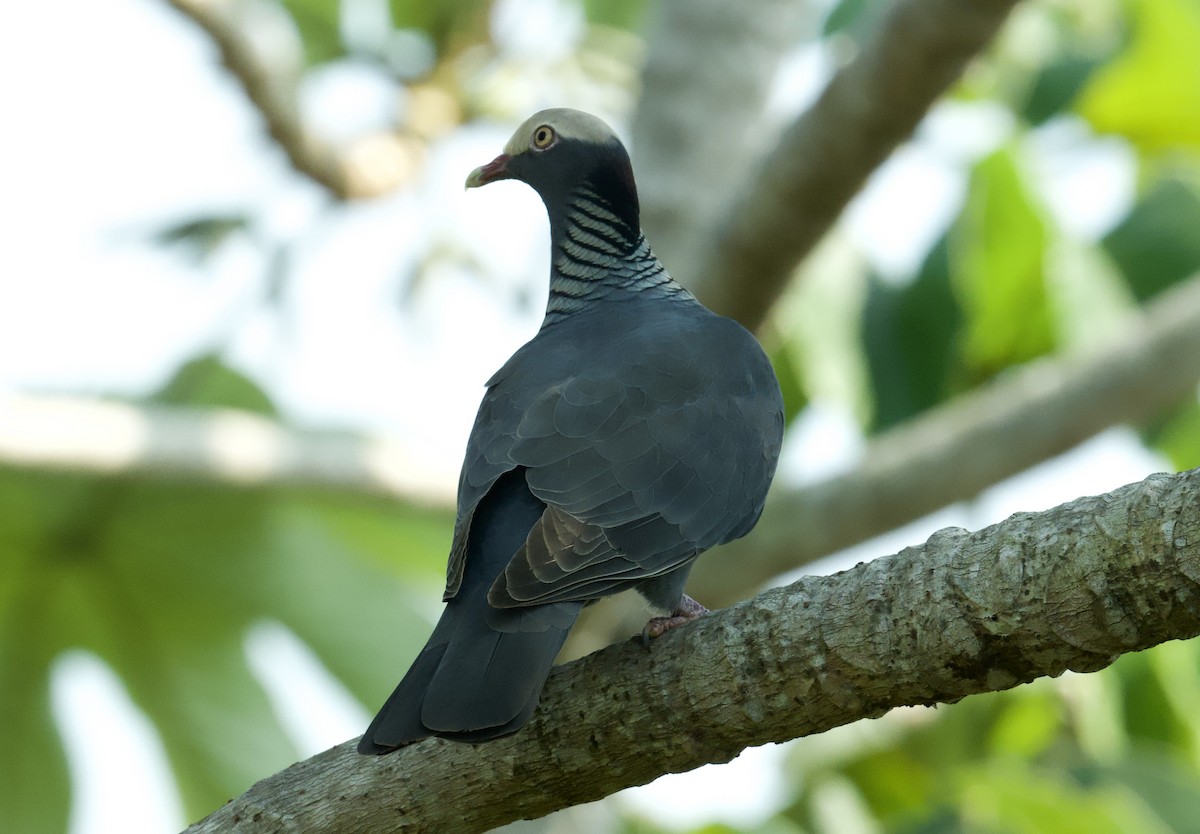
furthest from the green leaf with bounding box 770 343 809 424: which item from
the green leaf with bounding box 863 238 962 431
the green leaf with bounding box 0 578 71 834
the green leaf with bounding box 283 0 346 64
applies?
the green leaf with bounding box 283 0 346 64

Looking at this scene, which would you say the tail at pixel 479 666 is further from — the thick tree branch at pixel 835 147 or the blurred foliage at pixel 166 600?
the blurred foliage at pixel 166 600

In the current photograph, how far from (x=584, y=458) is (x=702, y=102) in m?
3.58

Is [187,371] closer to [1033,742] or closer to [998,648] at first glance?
[1033,742]

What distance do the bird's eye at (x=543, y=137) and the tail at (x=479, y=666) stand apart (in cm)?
131

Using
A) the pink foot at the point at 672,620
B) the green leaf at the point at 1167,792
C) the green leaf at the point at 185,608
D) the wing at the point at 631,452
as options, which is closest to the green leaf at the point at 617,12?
the green leaf at the point at 185,608

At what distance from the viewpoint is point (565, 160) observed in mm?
3707

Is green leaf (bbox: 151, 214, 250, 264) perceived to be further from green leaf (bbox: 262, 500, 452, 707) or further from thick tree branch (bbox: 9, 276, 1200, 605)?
thick tree branch (bbox: 9, 276, 1200, 605)

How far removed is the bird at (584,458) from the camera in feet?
7.93

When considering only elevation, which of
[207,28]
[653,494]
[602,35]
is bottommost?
[653,494]

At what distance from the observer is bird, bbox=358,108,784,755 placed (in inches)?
95.1

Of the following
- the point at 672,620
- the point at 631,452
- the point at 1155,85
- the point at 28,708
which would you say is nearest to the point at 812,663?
the point at 672,620

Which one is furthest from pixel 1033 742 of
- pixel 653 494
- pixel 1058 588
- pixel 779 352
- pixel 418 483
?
pixel 1058 588

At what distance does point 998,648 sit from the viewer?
2086mm

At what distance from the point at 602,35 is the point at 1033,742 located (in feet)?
17.2
